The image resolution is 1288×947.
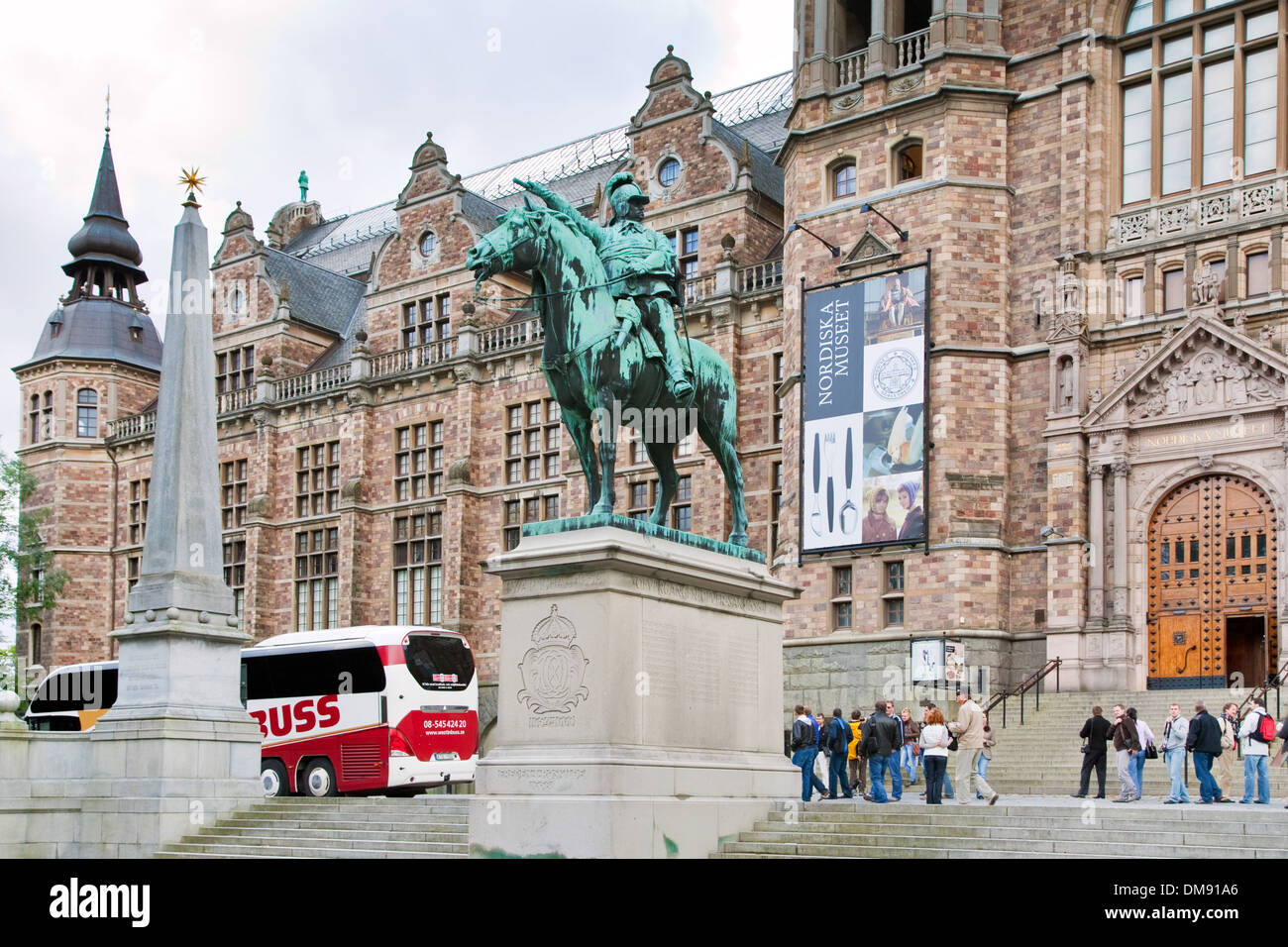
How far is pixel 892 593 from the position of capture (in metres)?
→ 29.2

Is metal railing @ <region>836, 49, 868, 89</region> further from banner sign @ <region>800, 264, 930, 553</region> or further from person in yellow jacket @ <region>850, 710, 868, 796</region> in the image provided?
person in yellow jacket @ <region>850, 710, 868, 796</region>

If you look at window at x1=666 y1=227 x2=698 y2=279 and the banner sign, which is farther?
window at x1=666 y1=227 x2=698 y2=279

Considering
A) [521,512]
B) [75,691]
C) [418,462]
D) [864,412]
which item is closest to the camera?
[864,412]

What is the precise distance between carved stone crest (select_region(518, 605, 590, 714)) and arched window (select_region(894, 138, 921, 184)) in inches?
784

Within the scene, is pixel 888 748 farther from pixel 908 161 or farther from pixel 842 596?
pixel 908 161

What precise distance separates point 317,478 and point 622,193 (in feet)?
101

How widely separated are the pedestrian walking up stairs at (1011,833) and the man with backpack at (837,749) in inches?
182

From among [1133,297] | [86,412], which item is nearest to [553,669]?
[1133,297]

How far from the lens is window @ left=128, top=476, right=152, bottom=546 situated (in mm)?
Answer: 48125

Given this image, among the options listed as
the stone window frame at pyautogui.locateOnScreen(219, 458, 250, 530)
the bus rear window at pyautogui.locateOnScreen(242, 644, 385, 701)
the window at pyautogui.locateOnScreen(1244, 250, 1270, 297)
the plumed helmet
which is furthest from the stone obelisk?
the stone window frame at pyautogui.locateOnScreen(219, 458, 250, 530)

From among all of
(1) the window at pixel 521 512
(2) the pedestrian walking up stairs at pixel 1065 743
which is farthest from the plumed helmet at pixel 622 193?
(1) the window at pixel 521 512

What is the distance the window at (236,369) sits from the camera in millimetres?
47156

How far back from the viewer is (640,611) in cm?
1296

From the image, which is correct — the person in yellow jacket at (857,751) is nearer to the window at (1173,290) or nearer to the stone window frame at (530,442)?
the window at (1173,290)
